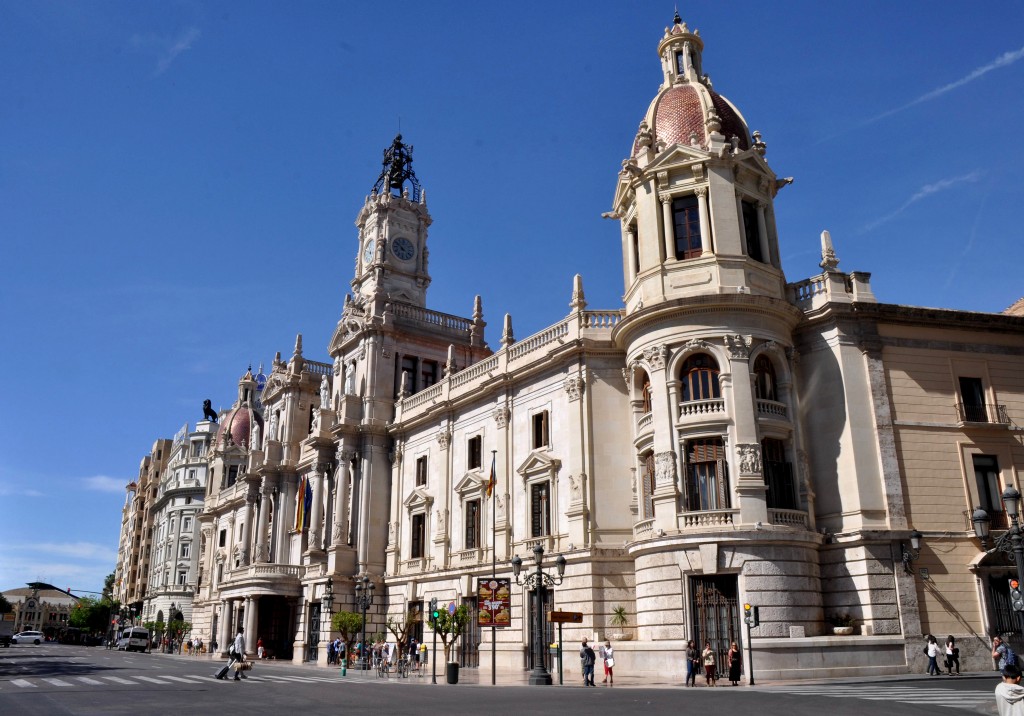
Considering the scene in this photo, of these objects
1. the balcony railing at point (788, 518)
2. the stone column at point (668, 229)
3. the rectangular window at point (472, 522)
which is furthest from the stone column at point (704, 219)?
the rectangular window at point (472, 522)

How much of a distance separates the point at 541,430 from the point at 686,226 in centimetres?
1181

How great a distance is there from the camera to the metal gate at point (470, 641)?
41031 mm

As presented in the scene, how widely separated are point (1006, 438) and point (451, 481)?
85.8ft

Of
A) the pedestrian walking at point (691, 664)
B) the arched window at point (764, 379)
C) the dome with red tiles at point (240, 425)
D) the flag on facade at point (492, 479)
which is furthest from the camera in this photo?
the dome with red tiles at point (240, 425)

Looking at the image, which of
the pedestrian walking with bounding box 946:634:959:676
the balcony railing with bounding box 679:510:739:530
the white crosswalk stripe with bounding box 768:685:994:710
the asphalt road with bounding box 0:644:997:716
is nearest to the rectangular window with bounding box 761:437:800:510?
the balcony railing with bounding box 679:510:739:530

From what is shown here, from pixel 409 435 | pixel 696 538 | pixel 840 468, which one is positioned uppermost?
pixel 409 435

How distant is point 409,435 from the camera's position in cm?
5109

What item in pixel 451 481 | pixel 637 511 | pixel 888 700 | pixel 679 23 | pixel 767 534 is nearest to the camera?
pixel 888 700

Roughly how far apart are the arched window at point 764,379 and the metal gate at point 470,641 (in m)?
18.1

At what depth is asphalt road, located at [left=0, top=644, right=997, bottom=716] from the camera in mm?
17562

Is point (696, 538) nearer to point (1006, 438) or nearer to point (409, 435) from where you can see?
point (1006, 438)

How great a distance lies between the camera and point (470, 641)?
41.6 m

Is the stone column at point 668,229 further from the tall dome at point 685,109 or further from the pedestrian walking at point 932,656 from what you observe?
the pedestrian walking at point 932,656

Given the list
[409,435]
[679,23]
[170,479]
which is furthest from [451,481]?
[170,479]
